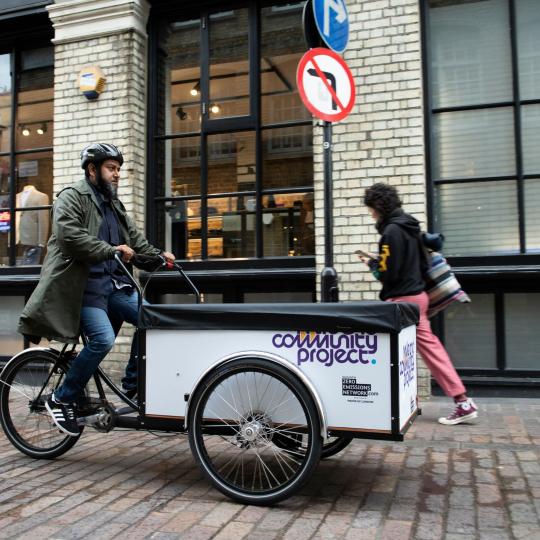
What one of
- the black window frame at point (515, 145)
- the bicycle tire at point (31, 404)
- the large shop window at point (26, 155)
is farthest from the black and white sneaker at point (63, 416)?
the large shop window at point (26, 155)

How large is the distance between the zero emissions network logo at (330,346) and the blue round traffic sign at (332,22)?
247 centimetres

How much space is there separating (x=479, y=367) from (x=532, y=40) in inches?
128

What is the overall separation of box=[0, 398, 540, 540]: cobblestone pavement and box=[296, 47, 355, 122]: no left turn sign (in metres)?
2.45

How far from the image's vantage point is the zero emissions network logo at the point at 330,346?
2.93 m

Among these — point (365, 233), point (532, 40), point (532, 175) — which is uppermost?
point (532, 40)

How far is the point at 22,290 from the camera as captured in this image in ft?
23.9

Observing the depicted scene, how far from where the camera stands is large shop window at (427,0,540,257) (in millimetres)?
5746

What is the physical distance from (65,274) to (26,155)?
4.69 metres

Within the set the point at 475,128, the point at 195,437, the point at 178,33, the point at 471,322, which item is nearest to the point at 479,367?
the point at 471,322

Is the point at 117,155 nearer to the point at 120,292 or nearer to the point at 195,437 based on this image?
the point at 120,292

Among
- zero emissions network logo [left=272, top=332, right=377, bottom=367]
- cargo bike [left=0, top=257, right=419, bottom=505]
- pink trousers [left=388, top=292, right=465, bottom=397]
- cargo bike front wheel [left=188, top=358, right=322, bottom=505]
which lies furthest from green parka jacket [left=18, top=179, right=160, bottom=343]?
pink trousers [left=388, top=292, right=465, bottom=397]

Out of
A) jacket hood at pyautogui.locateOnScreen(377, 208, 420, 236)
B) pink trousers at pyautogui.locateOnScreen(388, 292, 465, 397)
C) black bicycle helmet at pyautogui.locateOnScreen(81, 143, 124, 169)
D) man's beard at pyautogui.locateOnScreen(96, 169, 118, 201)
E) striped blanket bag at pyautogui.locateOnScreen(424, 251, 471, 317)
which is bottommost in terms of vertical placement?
pink trousers at pyautogui.locateOnScreen(388, 292, 465, 397)

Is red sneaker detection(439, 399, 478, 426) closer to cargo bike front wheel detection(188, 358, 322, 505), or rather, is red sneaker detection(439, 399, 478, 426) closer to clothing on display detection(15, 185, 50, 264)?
cargo bike front wheel detection(188, 358, 322, 505)

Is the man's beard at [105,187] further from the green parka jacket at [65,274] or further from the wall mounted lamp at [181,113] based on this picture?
the wall mounted lamp at [181,113]
